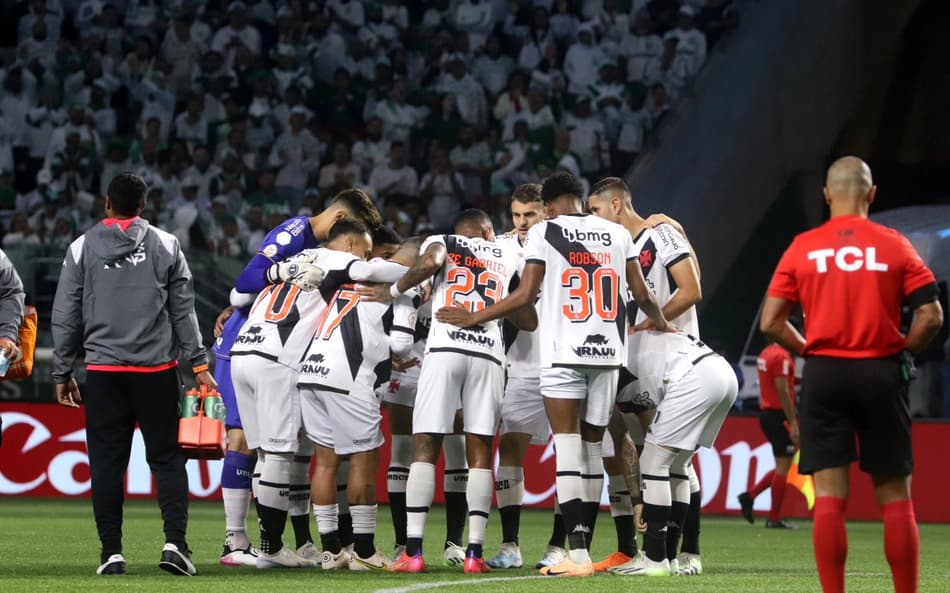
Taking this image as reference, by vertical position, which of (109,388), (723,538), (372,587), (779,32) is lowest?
(723,538)

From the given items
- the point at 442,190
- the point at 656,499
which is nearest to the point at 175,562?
the point at 656,499

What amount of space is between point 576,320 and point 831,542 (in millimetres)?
2712

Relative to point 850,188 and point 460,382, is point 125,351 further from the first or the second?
point 850,188

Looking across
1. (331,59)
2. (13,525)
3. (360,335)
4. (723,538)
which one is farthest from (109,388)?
(331,59)

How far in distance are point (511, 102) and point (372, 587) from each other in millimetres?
13612

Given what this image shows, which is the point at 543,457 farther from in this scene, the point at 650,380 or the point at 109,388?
the point at 109,388

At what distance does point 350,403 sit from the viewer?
898 cm

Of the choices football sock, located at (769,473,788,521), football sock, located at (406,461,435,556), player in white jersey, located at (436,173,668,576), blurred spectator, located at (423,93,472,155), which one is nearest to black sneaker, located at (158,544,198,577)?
football sock, located at (406,461,435,556)

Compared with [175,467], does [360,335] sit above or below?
above

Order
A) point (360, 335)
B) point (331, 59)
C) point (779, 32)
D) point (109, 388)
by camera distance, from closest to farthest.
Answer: point (109, 388) < point (360, 335) < point (779, 32) < point (331, 59)

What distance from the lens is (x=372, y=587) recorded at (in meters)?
7.76

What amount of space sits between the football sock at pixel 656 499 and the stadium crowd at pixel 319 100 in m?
10.0

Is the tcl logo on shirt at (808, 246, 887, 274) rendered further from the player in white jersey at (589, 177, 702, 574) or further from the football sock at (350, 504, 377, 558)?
the football sock at (350, 504, 377, 558)

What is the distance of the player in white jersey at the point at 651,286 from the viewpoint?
915 centimetres
